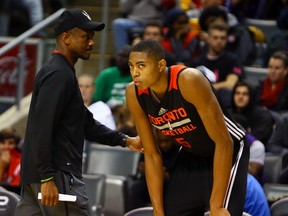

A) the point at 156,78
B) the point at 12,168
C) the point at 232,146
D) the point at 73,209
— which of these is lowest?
the point at 12,168

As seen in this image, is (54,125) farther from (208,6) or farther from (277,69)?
(208,6)

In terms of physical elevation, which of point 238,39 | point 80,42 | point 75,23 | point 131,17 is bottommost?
point 238,39

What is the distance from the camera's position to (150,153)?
17.6ft

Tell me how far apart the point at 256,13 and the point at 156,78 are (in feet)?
21.5

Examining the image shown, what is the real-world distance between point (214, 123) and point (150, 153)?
54cm

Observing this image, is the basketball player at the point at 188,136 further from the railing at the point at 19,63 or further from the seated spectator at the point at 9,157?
the railing at the point at 19,63

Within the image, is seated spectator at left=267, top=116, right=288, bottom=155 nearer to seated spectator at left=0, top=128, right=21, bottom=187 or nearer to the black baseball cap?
seated spectator at left=0, top=128, right=21, bottom=187

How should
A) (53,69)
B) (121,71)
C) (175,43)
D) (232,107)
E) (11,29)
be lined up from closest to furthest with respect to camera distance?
Answer: (53,69) → (232,107) → (121,71) → (175,43) → (11,29)

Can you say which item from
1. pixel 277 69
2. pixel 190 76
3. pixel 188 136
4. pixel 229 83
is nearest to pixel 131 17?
pixel 229 83

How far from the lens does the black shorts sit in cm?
520

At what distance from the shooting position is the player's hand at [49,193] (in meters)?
4.96

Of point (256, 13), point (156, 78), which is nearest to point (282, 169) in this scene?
point (156, 78)

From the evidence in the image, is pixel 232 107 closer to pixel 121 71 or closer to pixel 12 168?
pixel 121 71

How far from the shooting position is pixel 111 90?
962 cm
